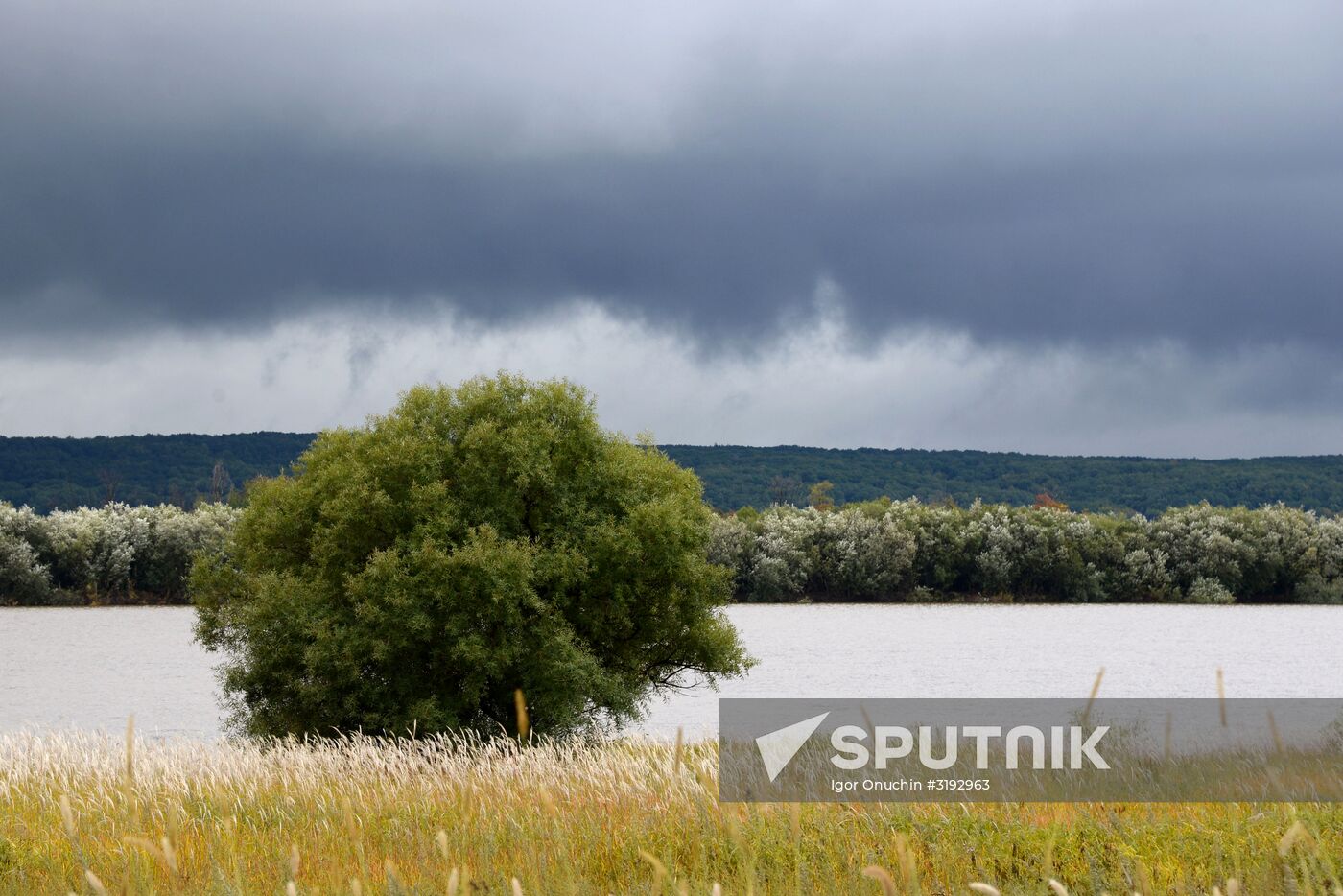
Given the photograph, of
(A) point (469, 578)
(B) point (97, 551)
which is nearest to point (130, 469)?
(B) point (97, 551)

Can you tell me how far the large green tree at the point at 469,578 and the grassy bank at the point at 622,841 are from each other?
1052 cm

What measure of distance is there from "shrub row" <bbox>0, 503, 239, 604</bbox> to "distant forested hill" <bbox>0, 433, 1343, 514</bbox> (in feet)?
185

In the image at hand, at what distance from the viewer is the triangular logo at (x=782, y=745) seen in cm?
1294

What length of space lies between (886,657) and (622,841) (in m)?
52.2

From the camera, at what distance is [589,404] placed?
87.9 ft

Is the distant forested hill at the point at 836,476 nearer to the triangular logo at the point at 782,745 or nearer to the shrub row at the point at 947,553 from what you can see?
the shrub row at the point at 947,553

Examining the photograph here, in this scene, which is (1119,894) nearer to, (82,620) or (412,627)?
(412,627)

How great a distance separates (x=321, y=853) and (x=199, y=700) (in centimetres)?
4315

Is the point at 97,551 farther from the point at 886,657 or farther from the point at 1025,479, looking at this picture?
the point at 1025,479

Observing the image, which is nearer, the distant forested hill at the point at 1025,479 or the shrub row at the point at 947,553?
the shrub row at the point at 947,553

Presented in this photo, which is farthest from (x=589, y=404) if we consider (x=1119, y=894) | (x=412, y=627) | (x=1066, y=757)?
(x=1119, y=894)

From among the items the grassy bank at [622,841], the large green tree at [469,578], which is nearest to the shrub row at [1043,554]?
the large green tree at [469,578]

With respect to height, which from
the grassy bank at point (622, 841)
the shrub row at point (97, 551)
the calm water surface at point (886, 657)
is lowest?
the calm water surface at point (886, 657)

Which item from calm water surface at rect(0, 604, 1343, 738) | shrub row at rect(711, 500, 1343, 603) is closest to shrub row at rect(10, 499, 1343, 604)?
shrub row at rect(711, 500, 1343, 603)
